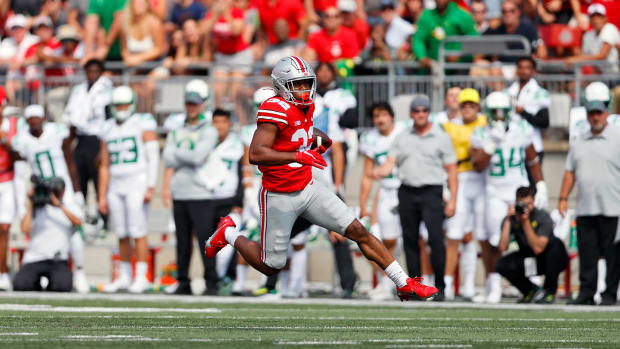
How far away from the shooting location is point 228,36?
16.1m

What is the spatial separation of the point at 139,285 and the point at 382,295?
2.55 meters

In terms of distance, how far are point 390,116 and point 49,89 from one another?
5133 millimetres

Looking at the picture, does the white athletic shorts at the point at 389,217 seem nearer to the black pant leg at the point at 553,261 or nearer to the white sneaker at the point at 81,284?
the black pant leg at the point at 553,261

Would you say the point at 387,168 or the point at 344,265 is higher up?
the point at 387,168

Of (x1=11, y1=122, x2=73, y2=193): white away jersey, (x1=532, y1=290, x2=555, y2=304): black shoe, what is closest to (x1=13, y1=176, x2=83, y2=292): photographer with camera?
(x1=11, y1=122, x2=73, y2=193): white away jersey

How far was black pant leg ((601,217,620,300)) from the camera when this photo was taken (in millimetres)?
12148

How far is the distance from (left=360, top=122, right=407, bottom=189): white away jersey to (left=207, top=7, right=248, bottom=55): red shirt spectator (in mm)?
3216

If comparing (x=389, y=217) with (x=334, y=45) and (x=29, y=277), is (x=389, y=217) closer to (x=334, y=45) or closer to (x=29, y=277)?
(x=334, y=45)

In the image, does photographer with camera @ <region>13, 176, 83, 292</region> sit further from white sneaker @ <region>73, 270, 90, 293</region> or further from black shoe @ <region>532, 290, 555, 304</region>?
black shoe @ <region>532, 290, 555, 304</region>

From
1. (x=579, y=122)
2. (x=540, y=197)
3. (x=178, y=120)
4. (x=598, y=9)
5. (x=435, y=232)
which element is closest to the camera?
(x=435, y=232)

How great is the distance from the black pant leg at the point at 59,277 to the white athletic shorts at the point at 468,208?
3.89m

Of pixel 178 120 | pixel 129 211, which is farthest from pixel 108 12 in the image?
pixel 129 211

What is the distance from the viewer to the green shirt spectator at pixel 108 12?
16.6 metres

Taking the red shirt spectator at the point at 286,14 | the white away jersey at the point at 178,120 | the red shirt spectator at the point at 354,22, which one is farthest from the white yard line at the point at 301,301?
the red shirt spectator at the point at 286,14
